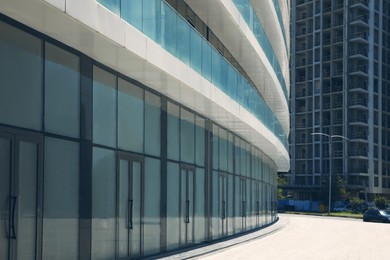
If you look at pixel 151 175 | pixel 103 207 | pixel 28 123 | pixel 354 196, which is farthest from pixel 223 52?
pixel 354 196

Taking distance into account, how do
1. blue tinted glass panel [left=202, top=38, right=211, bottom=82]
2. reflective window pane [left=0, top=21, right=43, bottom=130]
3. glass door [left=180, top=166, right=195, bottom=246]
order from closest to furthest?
reflective window pane [left=0, top=21, right=43, bottom=130] → blue tinted glass panel [left=202, top=38, right=211, bottom=82] → glass door [left=180, top=166, right=195, bottom=246]

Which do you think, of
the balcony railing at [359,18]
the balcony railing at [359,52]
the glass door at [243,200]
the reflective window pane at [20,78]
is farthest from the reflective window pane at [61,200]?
the balcony railing at [359,18]

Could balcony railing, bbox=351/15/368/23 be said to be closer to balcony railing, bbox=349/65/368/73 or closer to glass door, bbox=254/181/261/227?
balcony railing, bbox=349/65/368/73

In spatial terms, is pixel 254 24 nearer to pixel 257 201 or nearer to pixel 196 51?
pixel 196 51

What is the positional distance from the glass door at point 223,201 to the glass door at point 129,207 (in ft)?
34.9

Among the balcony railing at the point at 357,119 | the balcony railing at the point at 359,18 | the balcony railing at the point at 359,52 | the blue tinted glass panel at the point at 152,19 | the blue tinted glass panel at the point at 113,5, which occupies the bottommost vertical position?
the blue tinted glass panel at the point at 113,5

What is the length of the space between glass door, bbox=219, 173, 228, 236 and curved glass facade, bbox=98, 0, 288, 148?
322cm

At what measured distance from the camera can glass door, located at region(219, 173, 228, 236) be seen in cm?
2855

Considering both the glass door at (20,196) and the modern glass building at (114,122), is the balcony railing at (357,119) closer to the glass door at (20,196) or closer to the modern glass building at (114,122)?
the modern glass building at (114,122)

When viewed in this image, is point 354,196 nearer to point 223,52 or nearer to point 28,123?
point 223,52

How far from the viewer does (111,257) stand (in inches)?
629

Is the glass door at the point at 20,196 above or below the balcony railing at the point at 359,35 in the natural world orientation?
below

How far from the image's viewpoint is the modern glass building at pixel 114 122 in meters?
11.9

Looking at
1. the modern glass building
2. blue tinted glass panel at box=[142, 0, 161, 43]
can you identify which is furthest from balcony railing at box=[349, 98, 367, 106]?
blue tinted glass panel at box=[142, 0, 161, 43]
